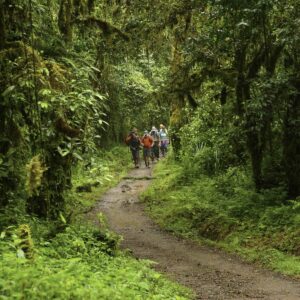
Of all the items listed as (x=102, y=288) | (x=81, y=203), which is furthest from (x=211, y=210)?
(x=102, y=288)

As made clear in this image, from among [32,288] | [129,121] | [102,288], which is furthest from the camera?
[129,121]

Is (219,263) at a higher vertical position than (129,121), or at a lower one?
lower

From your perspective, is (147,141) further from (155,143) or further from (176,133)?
(176,133)

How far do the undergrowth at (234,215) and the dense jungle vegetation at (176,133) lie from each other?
44mm

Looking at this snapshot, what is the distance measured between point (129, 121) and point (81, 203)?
17.5 meters

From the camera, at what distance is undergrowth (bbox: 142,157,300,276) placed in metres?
10.7

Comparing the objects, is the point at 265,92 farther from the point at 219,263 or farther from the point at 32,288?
the point at 32,288

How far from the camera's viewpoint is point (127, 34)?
49.4 ft

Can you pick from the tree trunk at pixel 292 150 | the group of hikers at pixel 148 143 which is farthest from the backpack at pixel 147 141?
the tree trunk at pixel 292 150

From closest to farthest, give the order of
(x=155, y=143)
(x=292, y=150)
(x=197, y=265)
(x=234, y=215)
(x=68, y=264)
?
(x=68, y=264) < (x=197, y=265) < (x=292, y=150) < (x=234, y=215) < (x=155, y=143)

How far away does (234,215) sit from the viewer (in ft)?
42.4

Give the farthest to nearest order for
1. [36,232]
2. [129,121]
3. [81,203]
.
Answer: [129,121], [81,203], [36,232]

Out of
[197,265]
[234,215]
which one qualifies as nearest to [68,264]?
[197,265]

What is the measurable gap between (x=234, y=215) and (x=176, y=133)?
9.61 m
